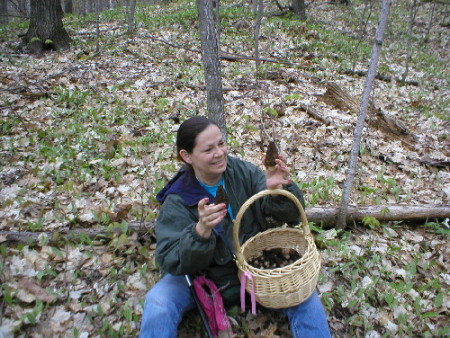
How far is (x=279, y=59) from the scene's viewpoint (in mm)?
8867

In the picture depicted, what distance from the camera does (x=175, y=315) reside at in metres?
2.34

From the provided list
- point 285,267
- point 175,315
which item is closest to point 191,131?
point 285,267

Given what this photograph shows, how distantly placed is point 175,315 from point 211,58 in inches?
105

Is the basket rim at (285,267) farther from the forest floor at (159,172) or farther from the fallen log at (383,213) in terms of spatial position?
the fallen log at (383,213)

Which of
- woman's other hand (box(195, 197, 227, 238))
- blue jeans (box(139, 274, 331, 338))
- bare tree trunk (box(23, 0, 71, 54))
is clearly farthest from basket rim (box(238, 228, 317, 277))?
bare tree trunk (box(23, 0, 71, 54))

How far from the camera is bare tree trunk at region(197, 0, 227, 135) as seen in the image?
11.8ft

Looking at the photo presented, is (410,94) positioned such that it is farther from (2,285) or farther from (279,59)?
(2,285)

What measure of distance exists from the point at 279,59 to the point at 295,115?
366cm

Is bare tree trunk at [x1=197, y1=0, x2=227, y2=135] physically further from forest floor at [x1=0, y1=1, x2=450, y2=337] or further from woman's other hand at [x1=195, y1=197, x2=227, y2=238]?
woman's other hand at [x1=195, y1=197, x2=227, y2=238]

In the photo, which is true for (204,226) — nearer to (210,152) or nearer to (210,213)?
(210,213)

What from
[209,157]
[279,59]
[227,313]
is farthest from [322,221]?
[279,59]

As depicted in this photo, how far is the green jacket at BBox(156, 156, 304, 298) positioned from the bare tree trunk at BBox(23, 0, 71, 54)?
24.6 ft

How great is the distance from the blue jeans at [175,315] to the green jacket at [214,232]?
0.63 feet

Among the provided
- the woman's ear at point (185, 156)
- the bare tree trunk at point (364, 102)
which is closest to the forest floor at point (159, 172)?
the bare tree trunk at point (364, 102)
